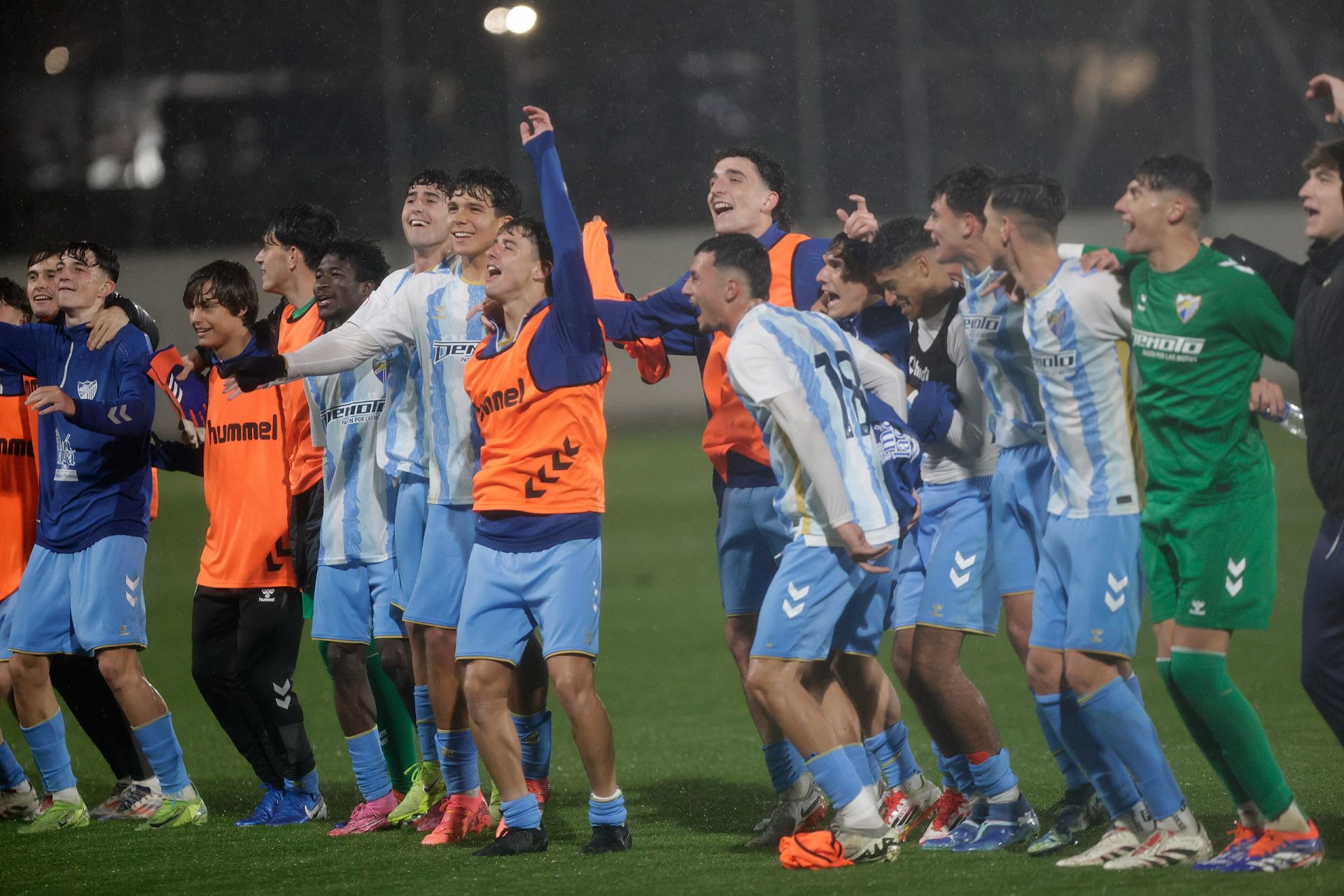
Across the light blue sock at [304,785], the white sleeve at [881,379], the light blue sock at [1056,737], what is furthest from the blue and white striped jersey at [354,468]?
the light blue sock at [1056,737]

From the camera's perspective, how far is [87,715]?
613cm

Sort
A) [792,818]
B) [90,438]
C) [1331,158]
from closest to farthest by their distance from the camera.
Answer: [1331,158] < [792,818] < [90,438]

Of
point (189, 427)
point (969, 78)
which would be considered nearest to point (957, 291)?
point (189, 427)

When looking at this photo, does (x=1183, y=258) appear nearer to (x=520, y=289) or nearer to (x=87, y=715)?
(x=520, y=289)

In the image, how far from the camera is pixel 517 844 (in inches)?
189

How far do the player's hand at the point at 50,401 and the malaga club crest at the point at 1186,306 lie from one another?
388cm

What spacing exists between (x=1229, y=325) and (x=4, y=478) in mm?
4882

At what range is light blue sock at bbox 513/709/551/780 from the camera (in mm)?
5637

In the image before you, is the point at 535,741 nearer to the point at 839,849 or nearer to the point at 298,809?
the point at 298,809

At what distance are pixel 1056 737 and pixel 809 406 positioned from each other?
1.33 m

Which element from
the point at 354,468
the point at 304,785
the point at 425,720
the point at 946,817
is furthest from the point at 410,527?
the point at 946,817

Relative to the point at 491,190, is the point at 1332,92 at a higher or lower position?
lower

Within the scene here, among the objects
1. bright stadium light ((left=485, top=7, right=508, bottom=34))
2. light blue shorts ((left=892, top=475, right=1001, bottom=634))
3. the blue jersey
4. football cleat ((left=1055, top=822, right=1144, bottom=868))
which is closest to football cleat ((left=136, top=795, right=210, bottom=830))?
the blue jersey

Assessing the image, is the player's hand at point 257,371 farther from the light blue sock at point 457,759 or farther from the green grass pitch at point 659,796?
the green grass pitch at point 659,796
